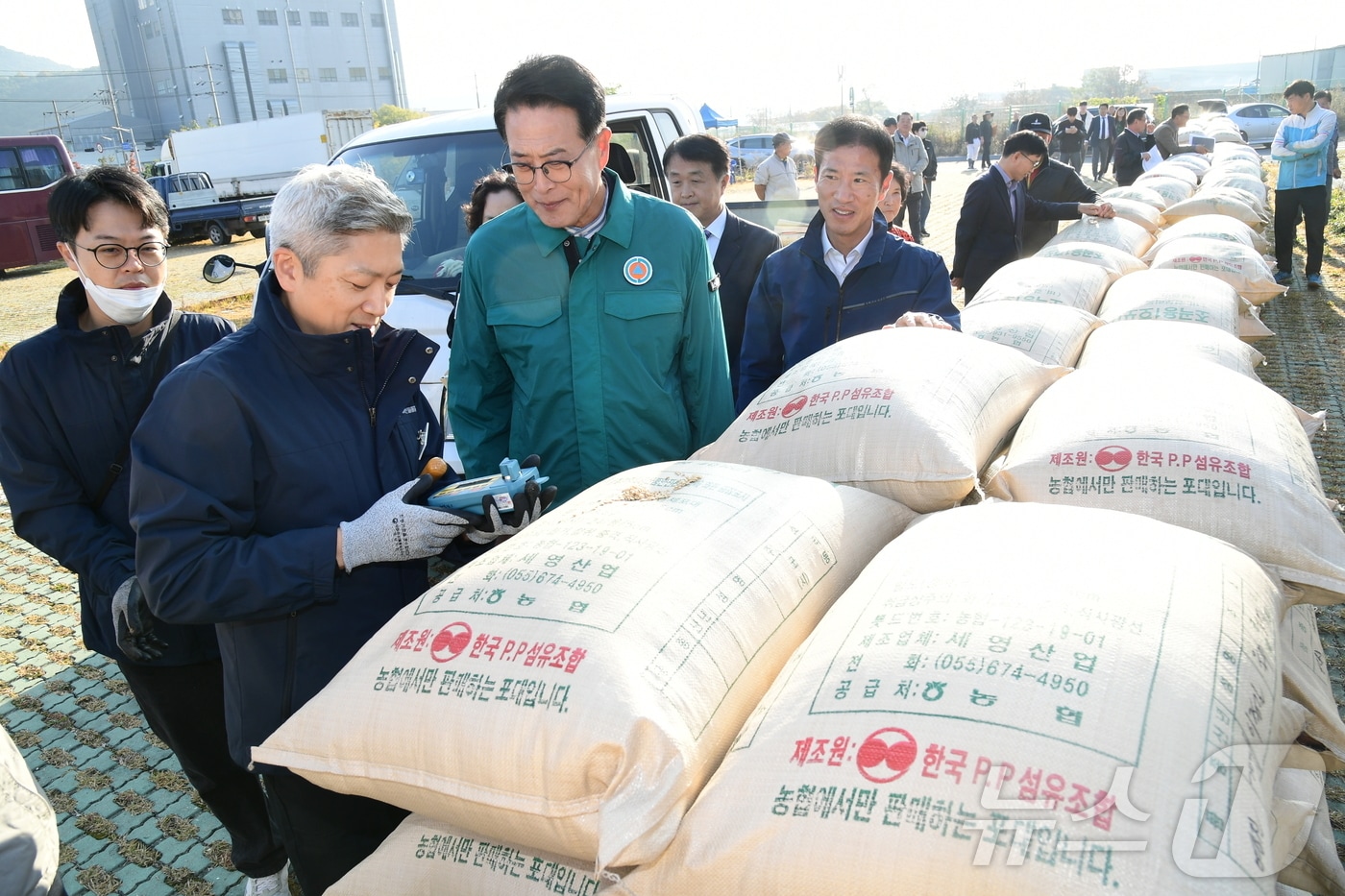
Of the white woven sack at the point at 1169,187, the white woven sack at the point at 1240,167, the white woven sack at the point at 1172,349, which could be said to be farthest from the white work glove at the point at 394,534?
the white woven sack at the point at 1240,167

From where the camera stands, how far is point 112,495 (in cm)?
201

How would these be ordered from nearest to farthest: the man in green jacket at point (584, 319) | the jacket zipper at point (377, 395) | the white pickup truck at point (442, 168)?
the jacket zipper at point (377, 395), the man in green jacket at point (584, 319), the white pickup truck at point (442, 168)

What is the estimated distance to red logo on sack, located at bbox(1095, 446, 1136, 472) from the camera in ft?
5.98

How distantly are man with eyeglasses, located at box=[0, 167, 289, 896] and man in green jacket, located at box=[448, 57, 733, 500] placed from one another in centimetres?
62

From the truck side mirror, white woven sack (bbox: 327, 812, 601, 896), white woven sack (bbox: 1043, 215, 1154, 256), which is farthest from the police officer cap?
white woven sack (bbox: 327, 812, 601, 896)

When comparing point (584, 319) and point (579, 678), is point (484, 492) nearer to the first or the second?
point (579, 678)

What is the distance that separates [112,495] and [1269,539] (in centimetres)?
240

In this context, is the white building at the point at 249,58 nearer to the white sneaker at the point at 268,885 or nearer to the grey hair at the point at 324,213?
the white sneaker at the point at 268,885

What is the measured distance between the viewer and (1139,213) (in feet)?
21.3

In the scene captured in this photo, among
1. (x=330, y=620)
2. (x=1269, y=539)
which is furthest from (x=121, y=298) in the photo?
(x=1269, y=539)

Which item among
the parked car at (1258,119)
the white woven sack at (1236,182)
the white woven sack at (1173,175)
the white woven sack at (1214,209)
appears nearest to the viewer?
the white woven sack at (1214,209)

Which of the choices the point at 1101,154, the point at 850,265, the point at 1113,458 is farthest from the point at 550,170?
the point at 1101,154

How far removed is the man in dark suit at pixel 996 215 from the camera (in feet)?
17.0

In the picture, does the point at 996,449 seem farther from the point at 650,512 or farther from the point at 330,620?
the point at 330,620
